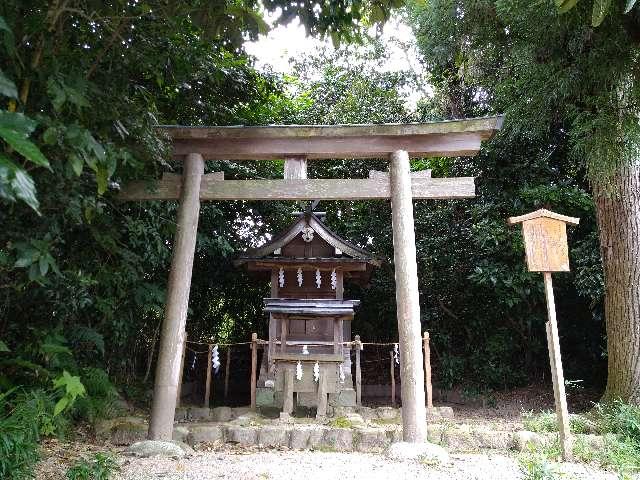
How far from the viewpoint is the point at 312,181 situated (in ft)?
17.7

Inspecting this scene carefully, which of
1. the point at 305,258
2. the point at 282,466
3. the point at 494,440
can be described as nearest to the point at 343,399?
the point at 305,258

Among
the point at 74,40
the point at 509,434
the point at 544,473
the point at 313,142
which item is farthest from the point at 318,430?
the point at 74,40

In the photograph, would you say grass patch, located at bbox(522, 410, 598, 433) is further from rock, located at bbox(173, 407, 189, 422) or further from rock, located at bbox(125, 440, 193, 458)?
rock, located at bbox(173, 407, 189, 422)

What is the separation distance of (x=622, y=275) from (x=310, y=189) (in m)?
4.02

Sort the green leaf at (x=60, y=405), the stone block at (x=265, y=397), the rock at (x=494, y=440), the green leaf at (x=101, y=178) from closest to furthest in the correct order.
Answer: the green leaf at (x=101, y=178) < the green leaf at (x=60, y=405) < the rock at (x=494, y=440) < the stone block at (x=265, y=397)

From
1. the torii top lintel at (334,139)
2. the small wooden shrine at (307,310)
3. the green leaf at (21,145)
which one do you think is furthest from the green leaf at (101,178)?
the small wooden shrine at (307,310)

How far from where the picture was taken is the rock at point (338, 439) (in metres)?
5.41

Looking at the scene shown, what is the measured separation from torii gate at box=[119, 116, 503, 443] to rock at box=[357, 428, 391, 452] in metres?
1.64

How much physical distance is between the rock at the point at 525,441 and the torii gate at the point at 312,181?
6.10 ft

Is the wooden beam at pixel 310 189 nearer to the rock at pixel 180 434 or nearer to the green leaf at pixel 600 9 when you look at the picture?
the green leaf at pixel 600 9

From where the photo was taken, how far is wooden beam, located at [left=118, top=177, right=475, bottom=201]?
5301 mm

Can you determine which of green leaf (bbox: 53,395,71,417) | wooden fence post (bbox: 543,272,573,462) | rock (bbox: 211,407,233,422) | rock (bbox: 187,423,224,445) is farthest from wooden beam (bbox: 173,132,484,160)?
rock (bbox: 211,407,233,422)

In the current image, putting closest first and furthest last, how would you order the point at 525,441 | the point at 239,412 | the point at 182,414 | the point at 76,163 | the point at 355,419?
1. the point at 76,163
2. the point at 525,441
3. the point at 355,419
4. the point at 182,414
5. the point at 239,412

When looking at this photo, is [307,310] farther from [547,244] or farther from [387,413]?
[547,244]
